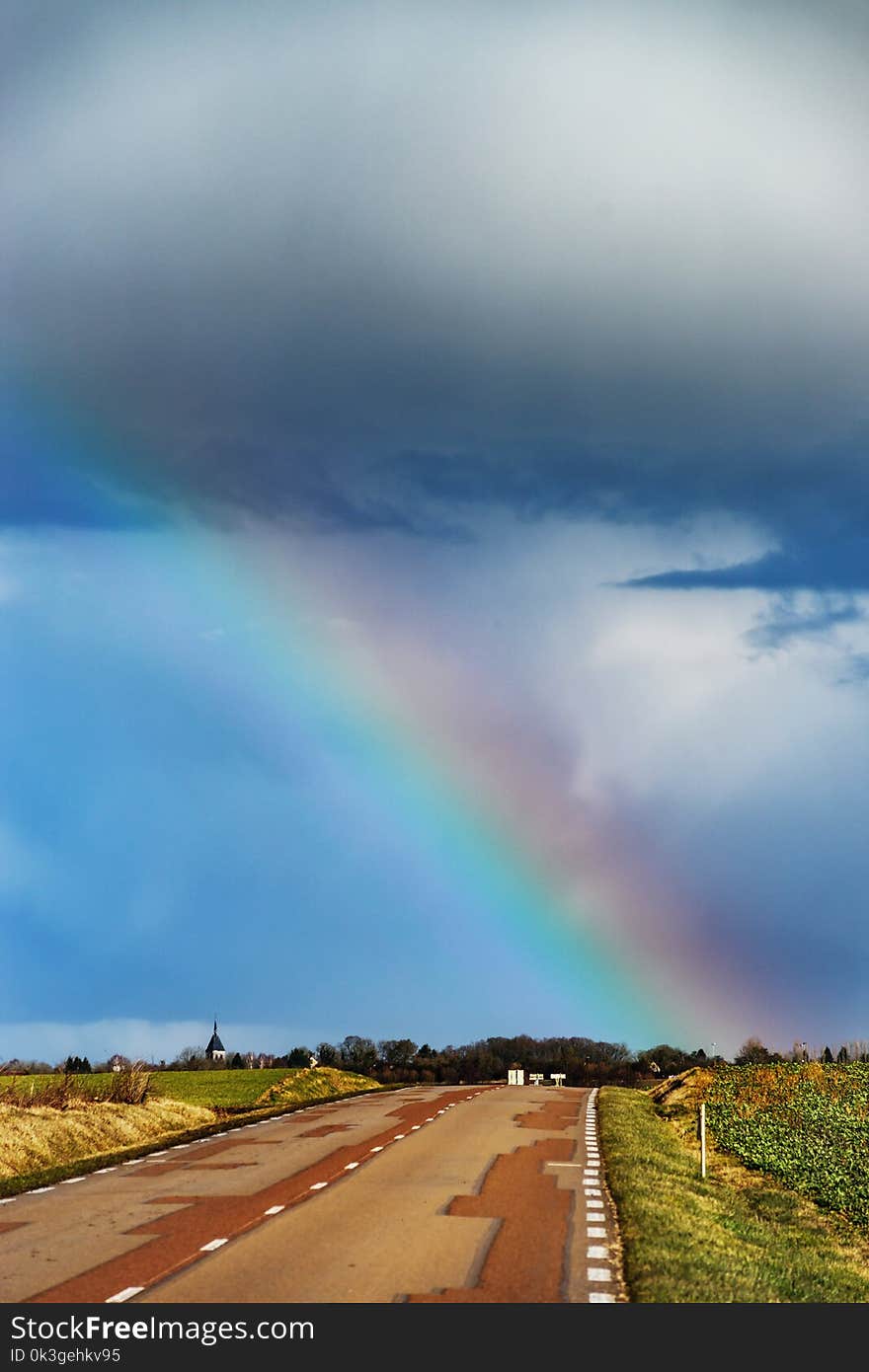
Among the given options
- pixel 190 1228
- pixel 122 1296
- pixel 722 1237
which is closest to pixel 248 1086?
pixel 190 1228

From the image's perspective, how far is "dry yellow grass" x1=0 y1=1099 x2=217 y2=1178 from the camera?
29.0m

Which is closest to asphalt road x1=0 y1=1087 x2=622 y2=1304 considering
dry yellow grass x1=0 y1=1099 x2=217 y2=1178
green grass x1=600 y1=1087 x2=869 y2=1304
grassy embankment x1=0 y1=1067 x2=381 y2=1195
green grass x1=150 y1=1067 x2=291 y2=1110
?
green grass x1=600 y1=1087 x2=869 y2=1304

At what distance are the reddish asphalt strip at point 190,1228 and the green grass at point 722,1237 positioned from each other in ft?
16.5

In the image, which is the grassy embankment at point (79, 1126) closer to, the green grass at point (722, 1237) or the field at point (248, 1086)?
the field at point (248, 1086)

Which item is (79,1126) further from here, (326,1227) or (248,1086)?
(248,1086)

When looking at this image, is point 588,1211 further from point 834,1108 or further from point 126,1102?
point 834,1108

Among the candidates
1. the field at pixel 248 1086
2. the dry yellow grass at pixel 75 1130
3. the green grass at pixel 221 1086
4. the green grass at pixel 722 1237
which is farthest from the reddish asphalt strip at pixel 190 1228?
the green grass at pixel 221 1086

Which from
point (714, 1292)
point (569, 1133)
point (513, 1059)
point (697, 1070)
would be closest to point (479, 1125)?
point (569, 1133)

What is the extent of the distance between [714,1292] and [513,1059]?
14533 cm

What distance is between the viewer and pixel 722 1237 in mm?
18641

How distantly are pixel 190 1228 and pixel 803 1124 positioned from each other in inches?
1331
